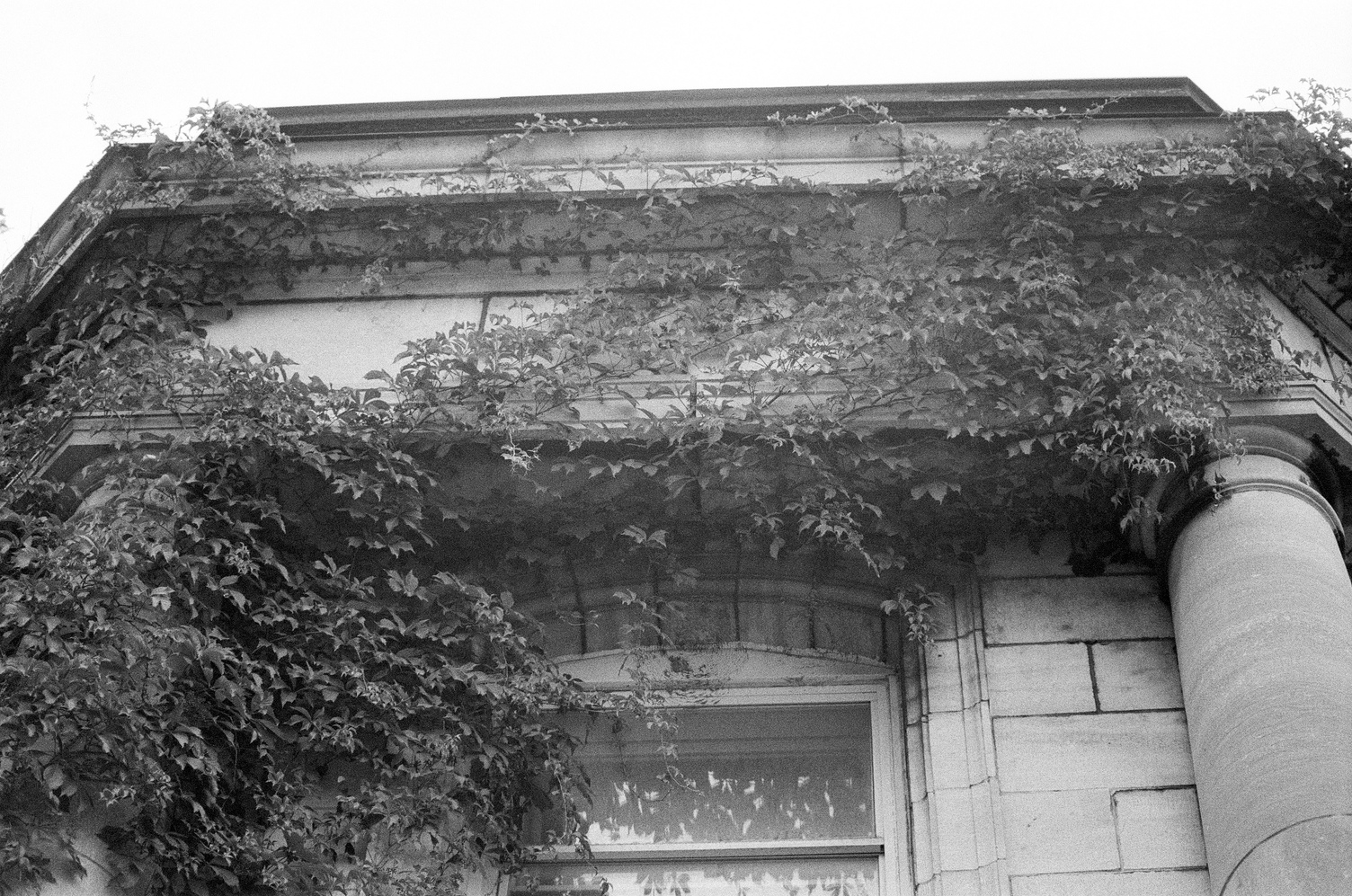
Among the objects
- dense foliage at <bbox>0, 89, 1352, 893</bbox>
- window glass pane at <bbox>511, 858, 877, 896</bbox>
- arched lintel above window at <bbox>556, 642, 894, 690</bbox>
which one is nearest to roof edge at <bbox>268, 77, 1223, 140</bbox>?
dense foliage at <bbox>0, 89, 1352, 893</bbox>

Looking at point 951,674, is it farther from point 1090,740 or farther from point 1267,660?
point 1267,660

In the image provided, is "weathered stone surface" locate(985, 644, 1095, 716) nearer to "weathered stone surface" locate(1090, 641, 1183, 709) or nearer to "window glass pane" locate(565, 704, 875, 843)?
A: "weathered stone surface" locate(1090, 641, 1183, 709)

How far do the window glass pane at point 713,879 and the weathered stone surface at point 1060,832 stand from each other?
583 mm

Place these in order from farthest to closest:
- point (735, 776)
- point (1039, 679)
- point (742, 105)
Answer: point (742, 105)
point (735, 776)
point (1039, 679)

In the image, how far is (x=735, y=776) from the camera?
643 cm

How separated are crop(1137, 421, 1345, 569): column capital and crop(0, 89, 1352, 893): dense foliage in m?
0.11

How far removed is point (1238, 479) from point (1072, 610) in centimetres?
79

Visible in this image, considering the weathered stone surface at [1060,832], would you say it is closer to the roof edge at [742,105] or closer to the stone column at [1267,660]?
the stone column at [1267,660]

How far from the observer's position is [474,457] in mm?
6617

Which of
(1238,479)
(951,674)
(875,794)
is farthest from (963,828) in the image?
(1238,479)

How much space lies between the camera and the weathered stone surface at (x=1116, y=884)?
5562 millimetres

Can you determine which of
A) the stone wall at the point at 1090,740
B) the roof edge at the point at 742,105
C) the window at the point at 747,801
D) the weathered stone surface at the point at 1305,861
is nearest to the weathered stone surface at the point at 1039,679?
the stone wall at the point at 1090,740

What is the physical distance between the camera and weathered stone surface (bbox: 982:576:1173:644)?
20.6 ft

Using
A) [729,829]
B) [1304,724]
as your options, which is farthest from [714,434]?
[1304,724]
